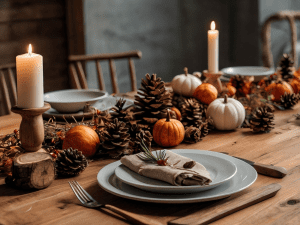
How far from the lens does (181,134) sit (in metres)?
1.05

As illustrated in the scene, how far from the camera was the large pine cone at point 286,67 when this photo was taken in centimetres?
167

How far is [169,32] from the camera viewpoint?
3658 millimetres

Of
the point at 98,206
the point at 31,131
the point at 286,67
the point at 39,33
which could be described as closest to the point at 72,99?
the point at 31,131

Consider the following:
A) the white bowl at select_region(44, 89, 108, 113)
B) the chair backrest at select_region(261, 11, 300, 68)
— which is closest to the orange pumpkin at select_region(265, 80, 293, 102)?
the white bowl at select_region(44, 89, 108, 113)

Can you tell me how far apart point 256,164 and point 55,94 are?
0.87 meters

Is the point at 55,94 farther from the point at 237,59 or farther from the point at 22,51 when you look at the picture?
the point at 237,59

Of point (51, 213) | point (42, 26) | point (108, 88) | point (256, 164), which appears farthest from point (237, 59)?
point (51, 213)

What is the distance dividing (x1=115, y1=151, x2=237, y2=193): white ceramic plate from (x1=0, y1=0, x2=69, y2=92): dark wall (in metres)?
2.28

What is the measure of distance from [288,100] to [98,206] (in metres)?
1.01

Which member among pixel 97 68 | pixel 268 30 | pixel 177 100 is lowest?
pixel 177 100

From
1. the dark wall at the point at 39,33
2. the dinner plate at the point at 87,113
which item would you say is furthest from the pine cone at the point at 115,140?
the dark wall at the point at 39,33

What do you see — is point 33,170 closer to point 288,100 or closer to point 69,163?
point 69,163

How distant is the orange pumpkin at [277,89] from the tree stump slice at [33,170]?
1013 millimetres

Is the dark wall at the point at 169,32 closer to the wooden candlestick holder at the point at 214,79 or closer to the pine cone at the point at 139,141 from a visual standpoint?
the wooden candlestick holder at the point at 214,79
